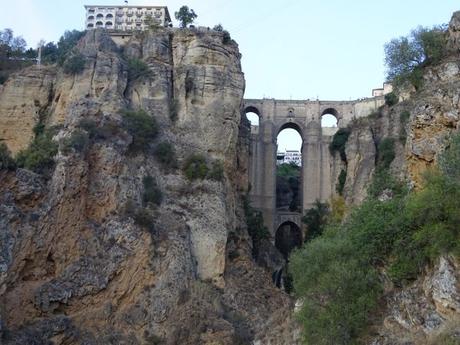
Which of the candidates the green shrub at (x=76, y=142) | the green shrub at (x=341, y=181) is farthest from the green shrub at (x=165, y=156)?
the green shrub at (x=341, y=181)

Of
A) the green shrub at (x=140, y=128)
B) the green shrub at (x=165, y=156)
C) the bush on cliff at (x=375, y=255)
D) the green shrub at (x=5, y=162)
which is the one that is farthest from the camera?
the green shrub at (x=165, y=156)

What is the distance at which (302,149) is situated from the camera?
2048 inches

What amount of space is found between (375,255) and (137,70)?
2207 cm

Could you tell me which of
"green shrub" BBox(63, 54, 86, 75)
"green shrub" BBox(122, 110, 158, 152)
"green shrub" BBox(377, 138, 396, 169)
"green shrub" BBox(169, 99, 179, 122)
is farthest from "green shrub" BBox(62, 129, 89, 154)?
"green shrub" BBox(377, 138, 396, 169)

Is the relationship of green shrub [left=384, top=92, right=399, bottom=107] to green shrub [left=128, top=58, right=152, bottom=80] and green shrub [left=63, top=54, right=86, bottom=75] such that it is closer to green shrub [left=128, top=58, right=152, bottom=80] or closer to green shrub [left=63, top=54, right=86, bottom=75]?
green shrub [left=128, top=58, right=152, bottom=80]

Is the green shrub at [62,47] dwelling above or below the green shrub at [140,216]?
above

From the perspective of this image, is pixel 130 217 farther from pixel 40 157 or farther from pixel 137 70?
pixel 137 70

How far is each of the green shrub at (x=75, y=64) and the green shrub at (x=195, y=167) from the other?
843 centimetres

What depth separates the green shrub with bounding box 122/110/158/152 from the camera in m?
36.1

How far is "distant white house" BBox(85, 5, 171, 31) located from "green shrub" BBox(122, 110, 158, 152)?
1925cm

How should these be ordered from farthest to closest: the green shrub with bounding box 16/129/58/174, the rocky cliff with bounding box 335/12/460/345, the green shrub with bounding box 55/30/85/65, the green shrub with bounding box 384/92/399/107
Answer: the green shrub with bounding box 384/92/399/107 < the green shrub with bounding box 55/30/85/65 < the green shrub with bounding box 16/129/58/174 < the rocky cliff with bounding box 335/12/460/345

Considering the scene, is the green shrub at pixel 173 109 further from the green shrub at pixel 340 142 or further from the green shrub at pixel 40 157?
the green shrub at pixel 340 142

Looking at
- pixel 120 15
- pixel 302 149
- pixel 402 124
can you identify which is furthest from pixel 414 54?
pixel 120 15

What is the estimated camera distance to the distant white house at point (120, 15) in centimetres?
5547
